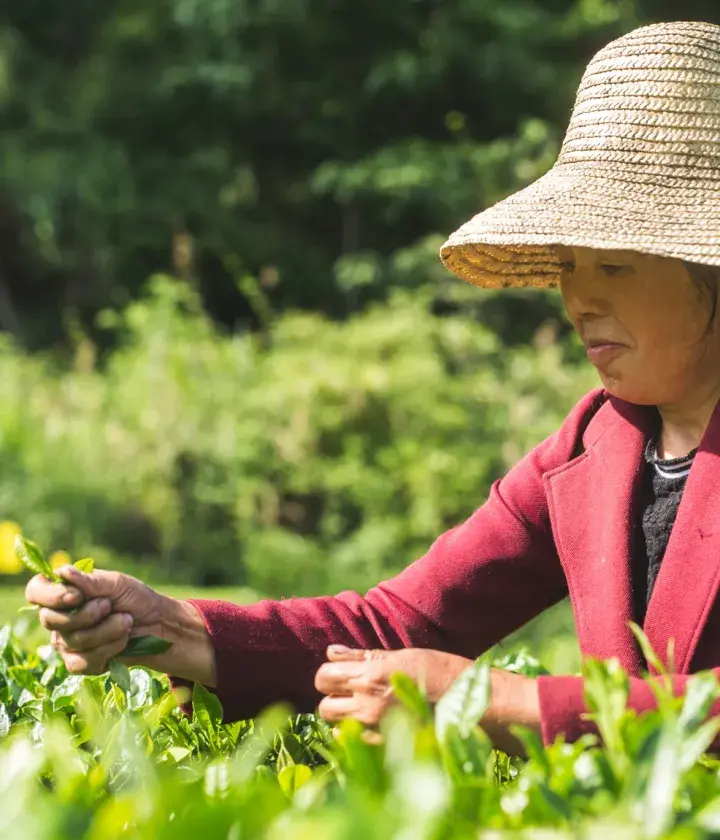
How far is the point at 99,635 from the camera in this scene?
167cm

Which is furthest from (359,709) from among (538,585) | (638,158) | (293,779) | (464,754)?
(638,158)

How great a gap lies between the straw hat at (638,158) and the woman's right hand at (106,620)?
2.43 feet

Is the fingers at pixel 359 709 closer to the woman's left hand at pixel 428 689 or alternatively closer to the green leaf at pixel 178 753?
the woman's left hand at pixel 428 689

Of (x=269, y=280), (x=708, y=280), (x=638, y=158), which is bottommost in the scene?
(x=269, y=280)

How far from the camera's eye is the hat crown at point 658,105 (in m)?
1.81

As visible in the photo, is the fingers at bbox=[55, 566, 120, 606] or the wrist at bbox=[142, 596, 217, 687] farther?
the wrist at bbox=[142, 596, 217, 687]

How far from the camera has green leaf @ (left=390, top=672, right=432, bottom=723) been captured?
117 cm

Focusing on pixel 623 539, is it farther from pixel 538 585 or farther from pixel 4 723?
pixel 4 723

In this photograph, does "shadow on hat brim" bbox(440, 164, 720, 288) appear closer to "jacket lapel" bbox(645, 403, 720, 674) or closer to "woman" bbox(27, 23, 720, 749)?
"woman" bbox(27, 23, 720, 749)

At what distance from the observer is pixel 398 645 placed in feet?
6.44

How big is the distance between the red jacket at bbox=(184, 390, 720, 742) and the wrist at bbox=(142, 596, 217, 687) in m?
0.02

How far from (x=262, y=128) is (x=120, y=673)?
1188cm

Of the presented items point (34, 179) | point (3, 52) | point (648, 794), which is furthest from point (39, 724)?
point (3, 52)

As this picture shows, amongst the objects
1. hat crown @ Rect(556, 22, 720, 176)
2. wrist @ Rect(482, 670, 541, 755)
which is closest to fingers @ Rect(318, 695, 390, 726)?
wrist @ Rect(482, 670, 541, 755)
